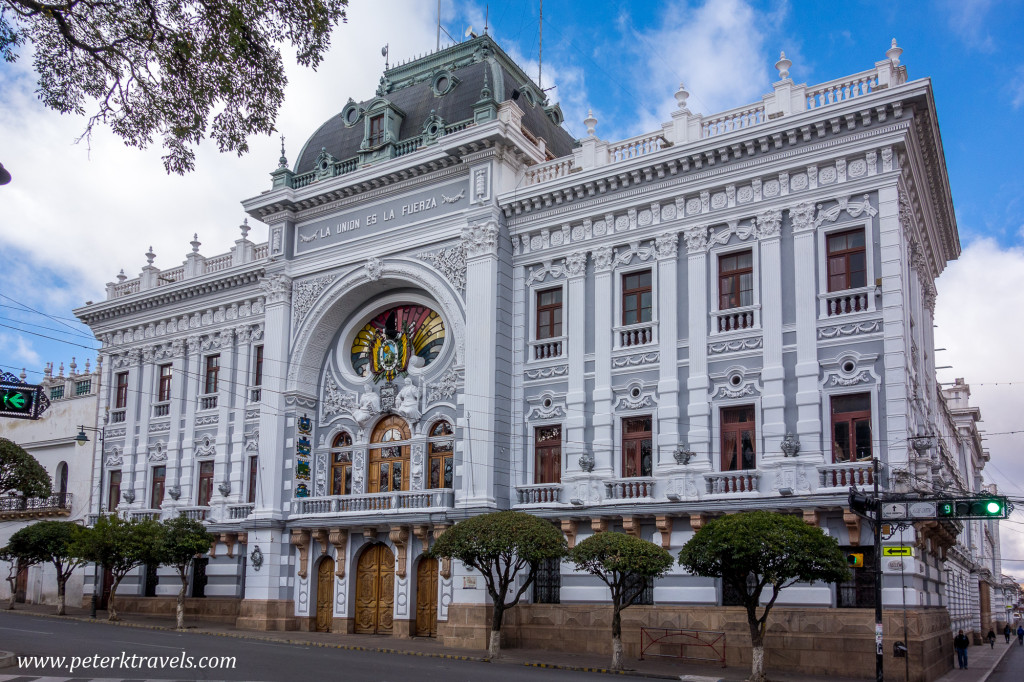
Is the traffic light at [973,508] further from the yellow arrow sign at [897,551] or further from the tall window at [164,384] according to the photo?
the tall window at [164,384]

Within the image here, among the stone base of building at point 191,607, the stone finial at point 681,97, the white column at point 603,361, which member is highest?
the stone finial at point 681,97

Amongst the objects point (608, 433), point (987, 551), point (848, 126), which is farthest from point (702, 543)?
point (987, 551)

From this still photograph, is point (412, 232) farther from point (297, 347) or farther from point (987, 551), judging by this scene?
point (987, 551)

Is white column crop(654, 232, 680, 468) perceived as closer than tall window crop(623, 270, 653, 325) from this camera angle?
Yes

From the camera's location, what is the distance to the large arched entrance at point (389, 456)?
3269 centimetres

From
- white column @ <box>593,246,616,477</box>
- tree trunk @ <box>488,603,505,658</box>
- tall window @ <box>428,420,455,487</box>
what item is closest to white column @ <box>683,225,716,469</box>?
white column @ <box>593,246,616,477</box>

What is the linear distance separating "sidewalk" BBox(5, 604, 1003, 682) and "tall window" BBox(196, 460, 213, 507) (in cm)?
474

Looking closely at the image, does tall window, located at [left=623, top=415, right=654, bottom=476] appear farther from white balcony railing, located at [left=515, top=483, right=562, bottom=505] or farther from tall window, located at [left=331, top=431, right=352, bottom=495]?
tall window, located at [left=331, top=431, right=352, bottom=495]

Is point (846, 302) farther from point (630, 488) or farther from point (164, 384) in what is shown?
point (164, 384)

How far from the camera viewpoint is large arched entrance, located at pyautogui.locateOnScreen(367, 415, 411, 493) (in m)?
32.7

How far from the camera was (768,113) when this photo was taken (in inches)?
1061

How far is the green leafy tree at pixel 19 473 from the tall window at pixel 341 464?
1479 cm

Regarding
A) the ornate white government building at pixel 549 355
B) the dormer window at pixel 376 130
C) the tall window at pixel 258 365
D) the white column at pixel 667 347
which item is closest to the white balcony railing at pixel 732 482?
the ornate white government building at pixel 549 355

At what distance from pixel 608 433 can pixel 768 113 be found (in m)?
10.2
